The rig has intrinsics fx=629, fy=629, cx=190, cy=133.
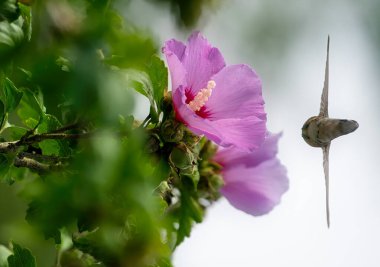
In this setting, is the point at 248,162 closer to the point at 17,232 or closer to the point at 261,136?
the point at 261,136

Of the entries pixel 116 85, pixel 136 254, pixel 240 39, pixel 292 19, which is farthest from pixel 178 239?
pixel 292 19

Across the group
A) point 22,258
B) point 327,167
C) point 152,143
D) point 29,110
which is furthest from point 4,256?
point 327,167

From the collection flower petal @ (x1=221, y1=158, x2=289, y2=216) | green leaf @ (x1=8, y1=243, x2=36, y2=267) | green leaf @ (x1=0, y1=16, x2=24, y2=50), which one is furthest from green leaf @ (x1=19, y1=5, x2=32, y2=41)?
flower petal @ (x1=221, y1=158, x2=289, y2=216)

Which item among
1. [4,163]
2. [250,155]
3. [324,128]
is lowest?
[4,163]

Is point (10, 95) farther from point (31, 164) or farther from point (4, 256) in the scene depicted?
point (4, 256)

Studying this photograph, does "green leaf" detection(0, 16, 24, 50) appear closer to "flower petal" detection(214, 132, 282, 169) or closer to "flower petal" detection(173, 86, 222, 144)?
"flower petal" detection(173, 86, 222, 144)

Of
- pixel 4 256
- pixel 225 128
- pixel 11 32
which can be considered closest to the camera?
pixel 11 32

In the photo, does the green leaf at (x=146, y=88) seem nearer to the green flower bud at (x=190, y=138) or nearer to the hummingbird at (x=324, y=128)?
the green flower bud at (x=190, y=138)
